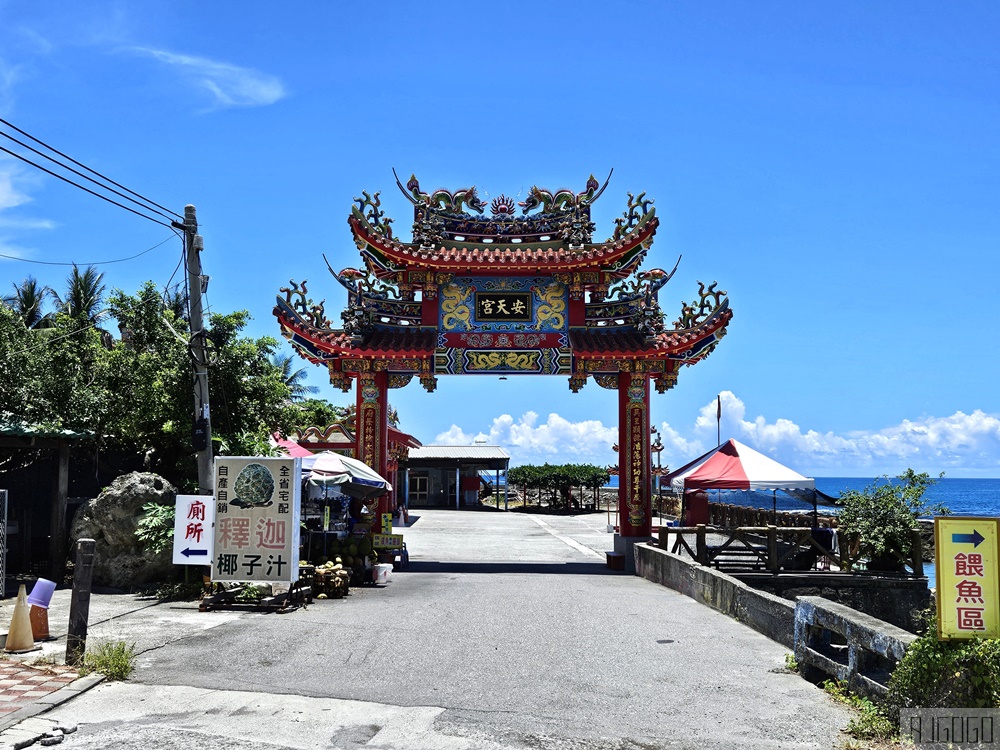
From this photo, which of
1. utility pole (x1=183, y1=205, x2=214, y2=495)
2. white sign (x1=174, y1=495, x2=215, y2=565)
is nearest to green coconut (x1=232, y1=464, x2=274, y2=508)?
white sign (x1=174, y1=495, x2=215, y2=565)

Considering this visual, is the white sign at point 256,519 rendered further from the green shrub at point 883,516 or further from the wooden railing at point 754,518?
the wooden railing at point 754,518

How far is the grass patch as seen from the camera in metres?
8.61

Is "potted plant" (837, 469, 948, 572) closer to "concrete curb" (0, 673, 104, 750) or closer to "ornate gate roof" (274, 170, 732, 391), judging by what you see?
"ornate gate roof" (274, 170, 732, 391)

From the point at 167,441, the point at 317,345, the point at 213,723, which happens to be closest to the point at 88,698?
the point at 213,723

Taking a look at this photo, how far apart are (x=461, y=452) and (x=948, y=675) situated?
4912 cm

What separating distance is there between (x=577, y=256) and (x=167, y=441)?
9.78 meters

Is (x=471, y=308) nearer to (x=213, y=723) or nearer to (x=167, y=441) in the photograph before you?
(x=167, y=441)

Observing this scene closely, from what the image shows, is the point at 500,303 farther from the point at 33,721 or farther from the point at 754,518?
the point at 33,721

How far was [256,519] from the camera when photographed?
40.6 ft

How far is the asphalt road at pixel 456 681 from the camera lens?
7.00 m

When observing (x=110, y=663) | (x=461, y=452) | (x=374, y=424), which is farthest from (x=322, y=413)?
(x=110, y=663)

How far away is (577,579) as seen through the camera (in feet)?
61.1

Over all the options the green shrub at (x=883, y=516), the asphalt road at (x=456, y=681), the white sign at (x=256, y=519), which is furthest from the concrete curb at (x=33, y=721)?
the green shrub at (x=883, y=516)

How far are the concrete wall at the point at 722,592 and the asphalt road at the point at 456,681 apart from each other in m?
0.24
